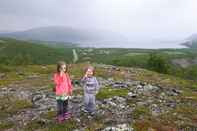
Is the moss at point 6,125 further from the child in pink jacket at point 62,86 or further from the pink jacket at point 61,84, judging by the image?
the pink jacket at point 61,84

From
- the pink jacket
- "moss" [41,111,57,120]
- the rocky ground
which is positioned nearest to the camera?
the pink jacket

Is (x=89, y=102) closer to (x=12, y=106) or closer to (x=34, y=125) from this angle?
(x=34, y=125)

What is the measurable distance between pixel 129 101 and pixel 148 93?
4.76m

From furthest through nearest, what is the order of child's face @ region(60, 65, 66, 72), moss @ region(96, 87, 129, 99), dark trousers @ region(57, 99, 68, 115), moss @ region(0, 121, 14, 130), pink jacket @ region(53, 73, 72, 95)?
1. moss @ region(96, 87, 129, 99)
2. moss @ region(0, 121, 14, 130)
3. dark trousers @ region(57, 99, 68, 115)
4. pink jacket @ region(53, 73, 72, 95)
5. child's face @ region(60, 65, 66, 72)

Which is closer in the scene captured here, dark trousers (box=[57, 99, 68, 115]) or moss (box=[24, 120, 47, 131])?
moss (box=[24, 120, 47, 131])

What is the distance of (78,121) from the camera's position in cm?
2094

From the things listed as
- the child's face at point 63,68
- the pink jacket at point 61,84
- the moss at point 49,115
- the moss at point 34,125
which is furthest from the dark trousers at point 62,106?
the child's face at point 63,68

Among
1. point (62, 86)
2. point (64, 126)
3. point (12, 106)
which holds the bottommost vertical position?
point (12, 106)

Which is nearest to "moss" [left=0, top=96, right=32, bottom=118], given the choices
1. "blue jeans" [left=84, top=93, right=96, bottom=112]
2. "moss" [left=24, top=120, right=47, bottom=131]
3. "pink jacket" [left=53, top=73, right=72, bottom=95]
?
"moss" [left=24, top=120, right=47, bottom=131]

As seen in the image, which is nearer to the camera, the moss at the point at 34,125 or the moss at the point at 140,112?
the moss at the point at 34,125

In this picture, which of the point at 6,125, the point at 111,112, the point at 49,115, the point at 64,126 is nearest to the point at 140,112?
the point at 111,112

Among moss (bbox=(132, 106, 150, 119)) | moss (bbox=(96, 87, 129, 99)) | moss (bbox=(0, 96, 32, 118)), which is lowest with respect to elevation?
moss (bbox=(0, 96, 32, 118))

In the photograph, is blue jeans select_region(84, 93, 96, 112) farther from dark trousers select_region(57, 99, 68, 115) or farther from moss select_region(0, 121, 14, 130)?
moss select_region(0, 121, 14, 130)

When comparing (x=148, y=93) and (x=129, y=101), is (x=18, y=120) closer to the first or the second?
(x=129, y=101)
